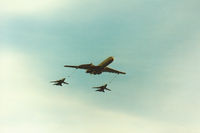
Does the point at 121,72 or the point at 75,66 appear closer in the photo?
the point at 75,66

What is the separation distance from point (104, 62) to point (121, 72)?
20344 mm

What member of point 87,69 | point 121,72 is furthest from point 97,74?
point 121,72

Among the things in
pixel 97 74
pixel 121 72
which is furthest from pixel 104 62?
pixel 121 72

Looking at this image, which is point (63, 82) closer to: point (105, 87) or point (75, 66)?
point (75, 66)

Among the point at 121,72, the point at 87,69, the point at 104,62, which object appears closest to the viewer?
the point at 104,62

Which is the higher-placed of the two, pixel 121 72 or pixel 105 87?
pixel 121 72

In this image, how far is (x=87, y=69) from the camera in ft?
439

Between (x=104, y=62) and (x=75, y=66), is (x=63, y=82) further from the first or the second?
(x=104, y=62)

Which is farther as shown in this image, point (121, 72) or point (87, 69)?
point (121, 72)

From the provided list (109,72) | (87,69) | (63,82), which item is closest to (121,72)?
(109,72)

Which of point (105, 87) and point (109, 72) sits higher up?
point (109, 72)

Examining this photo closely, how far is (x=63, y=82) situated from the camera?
441 feet

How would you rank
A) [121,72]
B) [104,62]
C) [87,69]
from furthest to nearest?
[121,72] → [87,69] → [104,62]

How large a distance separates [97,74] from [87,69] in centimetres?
478
